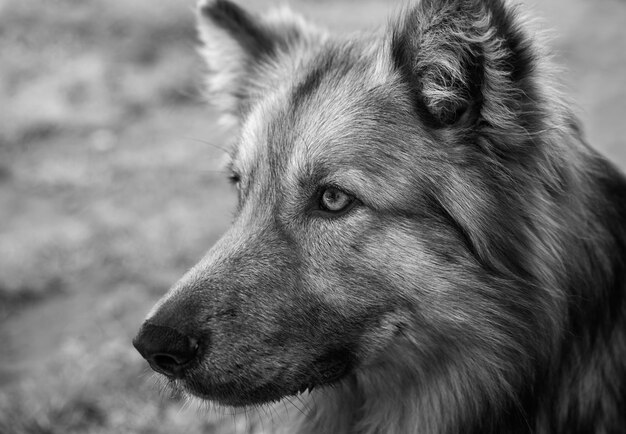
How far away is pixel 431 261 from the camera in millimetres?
2818

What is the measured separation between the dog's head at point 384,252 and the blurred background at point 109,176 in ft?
1.59

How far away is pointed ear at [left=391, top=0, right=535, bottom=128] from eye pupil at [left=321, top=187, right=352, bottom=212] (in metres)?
0.44

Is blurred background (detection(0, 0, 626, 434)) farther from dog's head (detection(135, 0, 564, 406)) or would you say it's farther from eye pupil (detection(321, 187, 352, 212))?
eye pupil (detection(321, 187, 352, 212))

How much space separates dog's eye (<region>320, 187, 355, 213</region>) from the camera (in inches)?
114

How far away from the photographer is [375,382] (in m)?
3.13

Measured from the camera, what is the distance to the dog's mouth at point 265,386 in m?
2.83

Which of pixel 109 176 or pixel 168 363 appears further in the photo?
pixel 109 176

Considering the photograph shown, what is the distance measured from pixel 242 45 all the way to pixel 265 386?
6.15ft

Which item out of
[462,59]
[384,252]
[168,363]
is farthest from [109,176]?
[462,59]

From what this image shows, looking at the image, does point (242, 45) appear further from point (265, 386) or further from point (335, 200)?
point (265, 386)

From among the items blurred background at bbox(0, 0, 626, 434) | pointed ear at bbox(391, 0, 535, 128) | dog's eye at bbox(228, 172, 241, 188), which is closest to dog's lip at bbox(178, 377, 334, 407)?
dog's eye at bbox(228, 172, 241, 188)

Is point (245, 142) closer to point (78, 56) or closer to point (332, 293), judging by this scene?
point (332, 293)

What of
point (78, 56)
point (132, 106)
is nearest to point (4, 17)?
point (78, 56)

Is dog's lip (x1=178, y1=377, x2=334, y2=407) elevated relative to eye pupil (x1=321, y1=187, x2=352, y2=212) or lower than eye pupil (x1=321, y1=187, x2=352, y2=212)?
lower
